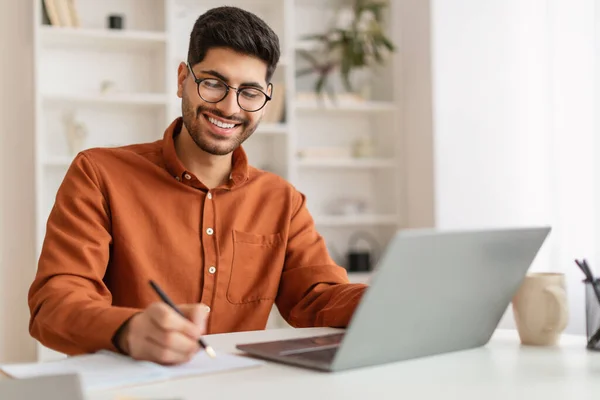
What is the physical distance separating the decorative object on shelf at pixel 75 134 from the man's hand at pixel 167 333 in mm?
2929

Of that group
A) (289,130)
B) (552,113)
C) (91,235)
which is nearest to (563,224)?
(552,113)

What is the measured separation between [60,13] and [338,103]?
4.96ft

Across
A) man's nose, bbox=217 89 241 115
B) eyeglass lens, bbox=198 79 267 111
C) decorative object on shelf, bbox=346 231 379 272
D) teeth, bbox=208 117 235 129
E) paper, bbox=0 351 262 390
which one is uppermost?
eyeglass lens, bbox=198 79 267 111

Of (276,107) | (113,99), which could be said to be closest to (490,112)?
(276,107)

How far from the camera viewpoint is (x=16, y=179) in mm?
3883

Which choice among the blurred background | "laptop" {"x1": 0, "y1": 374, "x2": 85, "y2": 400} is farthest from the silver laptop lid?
the blurred background

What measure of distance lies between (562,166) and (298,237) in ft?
6.59

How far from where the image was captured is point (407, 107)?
431cm

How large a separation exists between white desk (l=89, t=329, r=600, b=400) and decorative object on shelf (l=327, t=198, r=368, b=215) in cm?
315

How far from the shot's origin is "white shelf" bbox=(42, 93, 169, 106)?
12.3 ft

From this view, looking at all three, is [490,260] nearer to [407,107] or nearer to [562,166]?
[562,166]

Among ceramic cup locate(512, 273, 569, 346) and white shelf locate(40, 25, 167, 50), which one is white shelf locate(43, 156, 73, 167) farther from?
ceramic cup locate(512, 273, 569, 346)

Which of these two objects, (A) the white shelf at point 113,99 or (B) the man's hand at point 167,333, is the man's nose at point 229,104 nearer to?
(B) the man's hand at point 167,333

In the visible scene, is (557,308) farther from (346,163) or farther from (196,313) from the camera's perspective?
(346,163)
